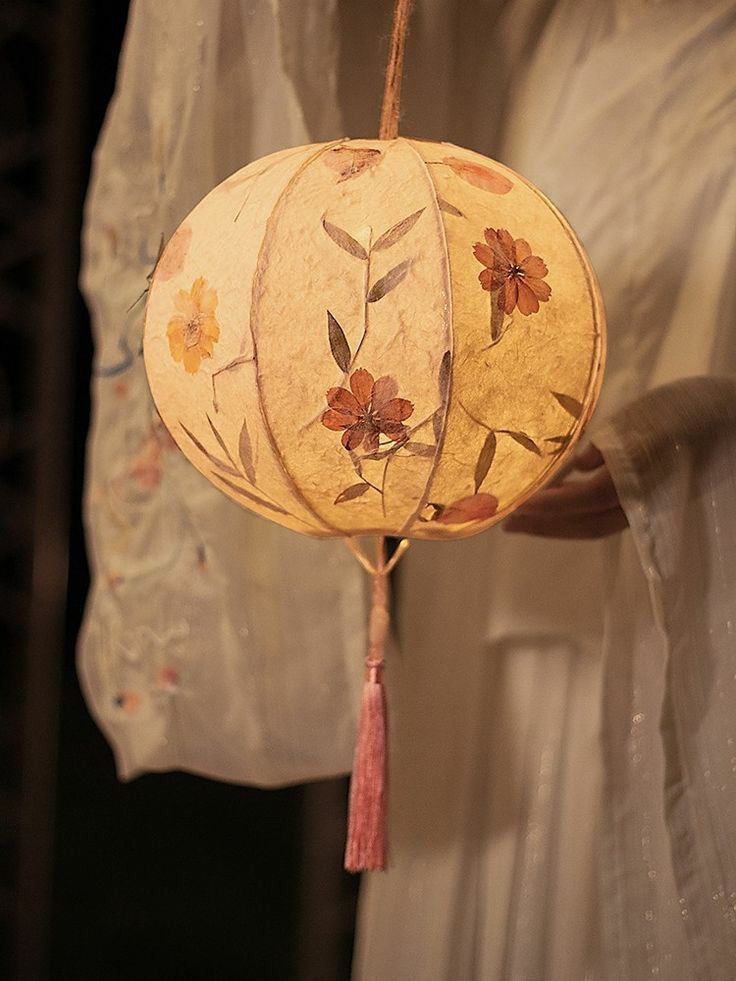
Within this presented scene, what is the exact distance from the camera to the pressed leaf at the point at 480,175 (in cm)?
67

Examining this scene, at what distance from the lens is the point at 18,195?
1.34m

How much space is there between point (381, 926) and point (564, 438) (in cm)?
55

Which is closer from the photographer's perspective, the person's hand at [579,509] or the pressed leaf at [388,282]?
the pressed leaf at [388,282]

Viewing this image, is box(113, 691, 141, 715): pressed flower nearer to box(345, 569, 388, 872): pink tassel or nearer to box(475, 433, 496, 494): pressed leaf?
box(345, 569, 388, 872): pink tassel

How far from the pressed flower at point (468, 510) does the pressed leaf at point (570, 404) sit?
67 millimetres

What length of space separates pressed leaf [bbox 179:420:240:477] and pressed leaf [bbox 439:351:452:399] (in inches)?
5.6

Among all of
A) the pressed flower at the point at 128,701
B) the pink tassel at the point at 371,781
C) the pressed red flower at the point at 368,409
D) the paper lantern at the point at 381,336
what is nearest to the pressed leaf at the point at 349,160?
the paper lantern at the point at 381,336

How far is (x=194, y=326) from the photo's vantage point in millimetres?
685

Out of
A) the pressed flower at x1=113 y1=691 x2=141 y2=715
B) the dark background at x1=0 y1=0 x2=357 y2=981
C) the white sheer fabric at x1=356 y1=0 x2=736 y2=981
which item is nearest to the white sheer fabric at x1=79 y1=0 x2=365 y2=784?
the pressed flower at x1=113 y1=691 x2=141 y2=715

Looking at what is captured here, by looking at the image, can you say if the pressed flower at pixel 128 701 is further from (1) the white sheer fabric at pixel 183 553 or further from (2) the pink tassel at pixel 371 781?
(2) the pink tassel at pixel 371 781

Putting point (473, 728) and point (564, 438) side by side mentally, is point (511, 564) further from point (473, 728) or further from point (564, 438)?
point (564, 438)

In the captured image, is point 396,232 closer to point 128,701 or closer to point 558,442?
point 558,442

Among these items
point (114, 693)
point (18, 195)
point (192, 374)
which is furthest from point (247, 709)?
point (18, 195)

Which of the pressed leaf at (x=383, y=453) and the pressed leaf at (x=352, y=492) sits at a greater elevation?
the pressed leaf at (x=383, y=453)
